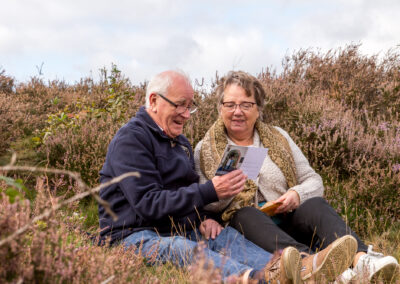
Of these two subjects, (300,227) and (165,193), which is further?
(300,227)

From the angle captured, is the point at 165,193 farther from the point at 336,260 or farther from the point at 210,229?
the point at 336,260

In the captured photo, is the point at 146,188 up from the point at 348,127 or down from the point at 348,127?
down

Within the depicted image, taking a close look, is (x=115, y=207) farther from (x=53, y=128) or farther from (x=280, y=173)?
(x=53, y=128)

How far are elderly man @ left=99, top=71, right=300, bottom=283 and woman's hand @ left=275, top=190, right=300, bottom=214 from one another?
48cm

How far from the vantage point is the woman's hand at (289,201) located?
3543 mm

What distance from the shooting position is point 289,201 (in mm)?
3553

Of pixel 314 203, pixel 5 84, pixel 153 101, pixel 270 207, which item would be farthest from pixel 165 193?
pixel 5 84

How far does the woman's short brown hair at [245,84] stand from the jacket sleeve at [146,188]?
113 cm

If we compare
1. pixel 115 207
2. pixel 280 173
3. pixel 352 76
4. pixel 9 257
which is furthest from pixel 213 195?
pixel 352 76

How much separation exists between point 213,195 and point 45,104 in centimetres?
697

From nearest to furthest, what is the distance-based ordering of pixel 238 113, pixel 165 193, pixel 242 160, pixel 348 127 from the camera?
pixel 165 193 < pixel 242 160 < pixel 238 113 < pixel 348 127

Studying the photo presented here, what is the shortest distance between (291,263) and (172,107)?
1.39 meters

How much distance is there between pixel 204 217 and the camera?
3.48 meters

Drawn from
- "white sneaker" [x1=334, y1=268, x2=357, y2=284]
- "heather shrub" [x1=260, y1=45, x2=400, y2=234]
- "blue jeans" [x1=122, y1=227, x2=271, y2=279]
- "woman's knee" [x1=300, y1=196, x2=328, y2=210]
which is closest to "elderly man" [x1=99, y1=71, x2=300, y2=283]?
"blue jeans" [x1=122, y1=227, x2=271, y2=279]
